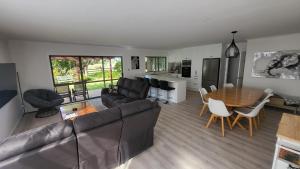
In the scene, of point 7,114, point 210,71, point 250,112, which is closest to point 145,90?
point 250,112

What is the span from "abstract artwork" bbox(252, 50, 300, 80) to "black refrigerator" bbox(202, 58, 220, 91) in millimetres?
1464

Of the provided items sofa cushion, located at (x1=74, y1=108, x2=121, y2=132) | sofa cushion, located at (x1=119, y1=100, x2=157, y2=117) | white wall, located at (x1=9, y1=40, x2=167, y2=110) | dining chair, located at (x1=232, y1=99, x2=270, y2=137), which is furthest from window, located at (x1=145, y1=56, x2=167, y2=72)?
sofa cushion, located at (x1=74, y1=108, x2=121, y2=132)

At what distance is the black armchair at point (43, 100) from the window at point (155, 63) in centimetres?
476

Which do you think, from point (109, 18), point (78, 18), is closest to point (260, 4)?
point (109, 18)

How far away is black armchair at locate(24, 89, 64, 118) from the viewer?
3.97 metres

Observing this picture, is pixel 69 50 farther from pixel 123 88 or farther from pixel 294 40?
pixel 294 40

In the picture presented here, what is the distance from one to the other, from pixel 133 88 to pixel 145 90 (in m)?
0.55

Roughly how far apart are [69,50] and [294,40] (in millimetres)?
7525

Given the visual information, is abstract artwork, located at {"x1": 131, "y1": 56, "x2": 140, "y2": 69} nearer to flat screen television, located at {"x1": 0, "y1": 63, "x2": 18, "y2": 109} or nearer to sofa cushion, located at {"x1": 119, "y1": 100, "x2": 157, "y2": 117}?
flat screen television, located at {"x1": 0, "y1": 63, "x2": 18, "y2": 109}

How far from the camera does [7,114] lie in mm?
3158

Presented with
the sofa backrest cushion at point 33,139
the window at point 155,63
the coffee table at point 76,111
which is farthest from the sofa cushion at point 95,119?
the window at point 155,63

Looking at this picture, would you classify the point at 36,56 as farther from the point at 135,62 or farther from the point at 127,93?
the point at 135,62

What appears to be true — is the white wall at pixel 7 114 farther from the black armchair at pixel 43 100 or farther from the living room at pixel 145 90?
the black armchair at pixel 43 100

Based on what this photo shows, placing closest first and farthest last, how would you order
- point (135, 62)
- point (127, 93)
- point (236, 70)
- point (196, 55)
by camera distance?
point (127, 93) < point (236, 70) < point (196, 55) < point (135, 62)
